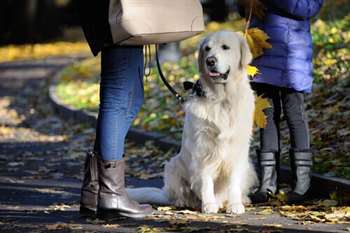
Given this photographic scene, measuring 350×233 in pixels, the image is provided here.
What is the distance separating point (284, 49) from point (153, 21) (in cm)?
138

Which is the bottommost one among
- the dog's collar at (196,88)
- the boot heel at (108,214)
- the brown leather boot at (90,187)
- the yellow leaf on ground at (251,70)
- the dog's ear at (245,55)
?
the boot heel at (108,214)

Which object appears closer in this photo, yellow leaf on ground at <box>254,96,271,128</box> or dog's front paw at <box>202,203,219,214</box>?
dog's front paw at <box>202,203,219,214</box>

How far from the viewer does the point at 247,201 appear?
5.97 metres

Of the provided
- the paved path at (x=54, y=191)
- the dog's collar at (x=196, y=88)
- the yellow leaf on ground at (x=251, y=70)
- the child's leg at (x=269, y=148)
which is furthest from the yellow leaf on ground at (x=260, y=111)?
the paved path at (x=54, y=191)

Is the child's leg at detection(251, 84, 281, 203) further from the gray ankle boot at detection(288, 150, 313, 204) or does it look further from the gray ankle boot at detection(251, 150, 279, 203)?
the gray ankle boot at detection(288, 150, 313, 204)

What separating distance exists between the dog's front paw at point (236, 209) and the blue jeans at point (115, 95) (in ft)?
3.13

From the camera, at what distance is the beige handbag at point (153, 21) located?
4.75 m

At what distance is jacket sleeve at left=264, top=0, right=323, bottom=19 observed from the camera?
570 centimetres

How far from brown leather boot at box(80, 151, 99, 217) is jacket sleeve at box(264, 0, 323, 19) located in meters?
1.70

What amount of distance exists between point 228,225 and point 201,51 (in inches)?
51.1

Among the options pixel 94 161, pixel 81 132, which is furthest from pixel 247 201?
pixel 81 132

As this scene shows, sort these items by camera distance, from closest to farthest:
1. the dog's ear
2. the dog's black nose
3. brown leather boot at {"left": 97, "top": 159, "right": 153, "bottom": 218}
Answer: brown leather boot at {"left": 97, "top": 159, "right": 153, "bottom": 218}, the dog's black nose, the dog's ear

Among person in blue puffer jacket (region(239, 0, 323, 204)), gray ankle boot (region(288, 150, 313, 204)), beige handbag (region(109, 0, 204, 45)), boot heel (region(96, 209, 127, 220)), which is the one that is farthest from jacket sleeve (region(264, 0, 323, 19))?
boot heel (region(96, 209, 127, 220))

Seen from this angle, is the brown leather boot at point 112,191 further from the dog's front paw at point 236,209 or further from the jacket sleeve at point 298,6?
the jacket sleeve at point 298,6
